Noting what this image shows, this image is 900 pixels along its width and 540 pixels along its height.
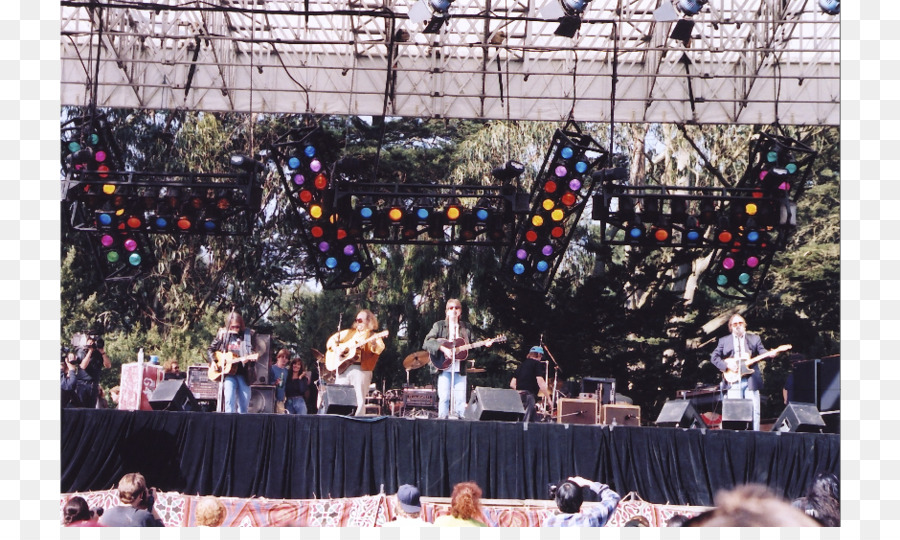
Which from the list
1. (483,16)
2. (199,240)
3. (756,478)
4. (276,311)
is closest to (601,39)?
(483,16)

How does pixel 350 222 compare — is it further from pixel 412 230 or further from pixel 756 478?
pixel 756 478

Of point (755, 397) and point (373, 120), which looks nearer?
point (755, 397)

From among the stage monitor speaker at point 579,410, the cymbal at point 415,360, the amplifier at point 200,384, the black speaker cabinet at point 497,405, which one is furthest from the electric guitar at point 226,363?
the stage monitor speaker at point 579,410

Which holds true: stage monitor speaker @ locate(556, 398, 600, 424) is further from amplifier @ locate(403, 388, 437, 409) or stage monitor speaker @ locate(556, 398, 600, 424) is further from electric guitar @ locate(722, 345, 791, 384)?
amplifier @ locate(403, 388, 437, 409)

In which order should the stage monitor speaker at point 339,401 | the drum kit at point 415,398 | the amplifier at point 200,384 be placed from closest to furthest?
the stage monitor speaker at point 339,401 < the drum kit at point 415,398 < the amplifier at point 200,384

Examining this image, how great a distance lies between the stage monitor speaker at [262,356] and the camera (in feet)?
39.0

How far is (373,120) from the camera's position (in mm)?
23438

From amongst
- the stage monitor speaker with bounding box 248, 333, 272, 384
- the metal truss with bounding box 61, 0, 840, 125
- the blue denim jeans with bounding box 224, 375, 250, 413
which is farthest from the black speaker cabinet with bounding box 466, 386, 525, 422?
the metal truss with bounding box 61, 0, 840, 125

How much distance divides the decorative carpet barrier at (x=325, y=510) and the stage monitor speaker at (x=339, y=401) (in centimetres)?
86

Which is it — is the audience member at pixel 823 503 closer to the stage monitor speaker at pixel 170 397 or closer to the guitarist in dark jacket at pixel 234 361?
the guitarist in dark jacket at pixel 234 361

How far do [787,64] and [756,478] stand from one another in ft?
19.0

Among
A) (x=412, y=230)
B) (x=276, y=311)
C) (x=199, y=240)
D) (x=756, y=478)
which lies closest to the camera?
(x=756, y=478)

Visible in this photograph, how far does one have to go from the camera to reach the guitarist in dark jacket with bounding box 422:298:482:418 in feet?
36.2

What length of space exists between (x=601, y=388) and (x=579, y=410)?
1421 mm
